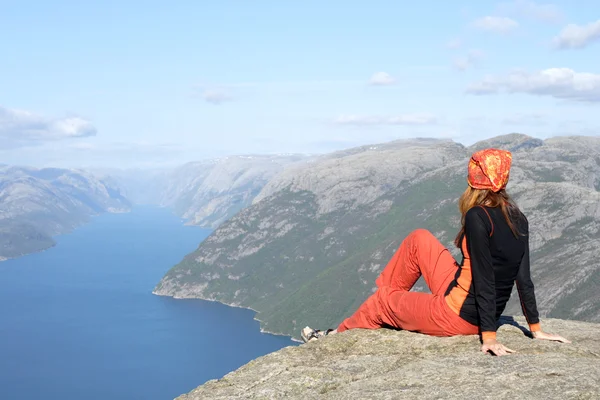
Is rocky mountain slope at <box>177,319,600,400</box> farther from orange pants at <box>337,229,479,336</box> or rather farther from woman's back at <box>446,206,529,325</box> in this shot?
woman's back at <box>446,206,529,325</box>

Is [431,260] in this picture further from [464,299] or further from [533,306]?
[533,306]

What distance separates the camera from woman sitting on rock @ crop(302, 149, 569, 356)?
1164 cm

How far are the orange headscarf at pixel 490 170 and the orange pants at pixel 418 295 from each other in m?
2.03

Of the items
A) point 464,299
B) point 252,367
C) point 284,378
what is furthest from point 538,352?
point 252,367

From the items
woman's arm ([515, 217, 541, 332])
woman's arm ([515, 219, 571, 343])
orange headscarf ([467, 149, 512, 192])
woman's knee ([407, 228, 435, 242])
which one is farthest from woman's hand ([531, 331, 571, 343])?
orange headscarf ([467, 149, 512, 192])

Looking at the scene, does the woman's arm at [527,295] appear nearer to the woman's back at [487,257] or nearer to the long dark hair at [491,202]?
the woman's back at [487,257]

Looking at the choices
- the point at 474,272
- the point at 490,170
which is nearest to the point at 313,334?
the point at 474,272

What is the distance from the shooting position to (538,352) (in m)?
12.4

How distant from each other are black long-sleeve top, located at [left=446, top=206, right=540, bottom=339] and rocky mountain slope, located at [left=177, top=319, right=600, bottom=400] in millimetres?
975

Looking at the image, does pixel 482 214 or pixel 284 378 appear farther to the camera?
pixel 284 378

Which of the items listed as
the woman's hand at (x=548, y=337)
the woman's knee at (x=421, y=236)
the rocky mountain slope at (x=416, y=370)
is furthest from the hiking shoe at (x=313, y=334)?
the woman's hand at (x=548, y=337)

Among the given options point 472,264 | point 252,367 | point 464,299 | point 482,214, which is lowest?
point 252,367

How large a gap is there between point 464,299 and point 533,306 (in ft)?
6.69

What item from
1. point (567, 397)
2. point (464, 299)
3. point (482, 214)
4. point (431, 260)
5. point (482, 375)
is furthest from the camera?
point (431, 260)
